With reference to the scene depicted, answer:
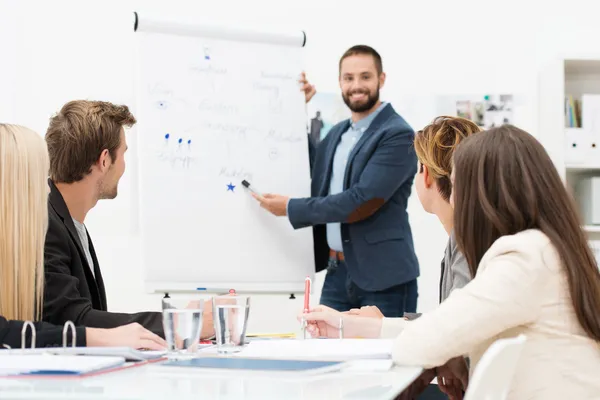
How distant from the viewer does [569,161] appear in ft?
13.5

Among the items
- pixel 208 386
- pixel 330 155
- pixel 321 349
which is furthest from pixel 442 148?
pixel 330 155

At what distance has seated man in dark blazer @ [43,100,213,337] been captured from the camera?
194cm

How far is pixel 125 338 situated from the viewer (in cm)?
163

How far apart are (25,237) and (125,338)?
322mm

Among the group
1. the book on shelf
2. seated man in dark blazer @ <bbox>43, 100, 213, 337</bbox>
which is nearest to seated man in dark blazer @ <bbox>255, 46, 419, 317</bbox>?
the book on shelf

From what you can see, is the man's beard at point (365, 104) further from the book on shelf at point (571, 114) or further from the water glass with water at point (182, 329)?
the water glass with water at point (182, 329)

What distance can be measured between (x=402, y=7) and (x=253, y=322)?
193cm

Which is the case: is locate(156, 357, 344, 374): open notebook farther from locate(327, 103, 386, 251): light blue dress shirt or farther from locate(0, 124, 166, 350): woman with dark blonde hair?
locate(327, 103, 386, 251): light blue dress shirt

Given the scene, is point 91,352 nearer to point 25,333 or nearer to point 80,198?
point 25,333

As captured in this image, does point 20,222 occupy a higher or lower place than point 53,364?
higher

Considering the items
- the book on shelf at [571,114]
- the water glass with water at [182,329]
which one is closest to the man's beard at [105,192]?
the water glass with water at [182,329]

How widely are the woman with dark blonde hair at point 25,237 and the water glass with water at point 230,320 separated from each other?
0.13 metres

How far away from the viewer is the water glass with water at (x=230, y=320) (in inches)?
63.2

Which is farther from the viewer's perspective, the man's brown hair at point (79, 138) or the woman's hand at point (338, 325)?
the man's brown hair at point (79, 138)
